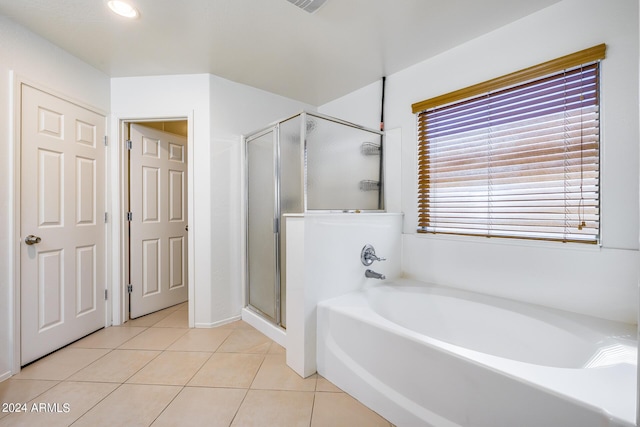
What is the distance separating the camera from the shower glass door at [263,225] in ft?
7.32

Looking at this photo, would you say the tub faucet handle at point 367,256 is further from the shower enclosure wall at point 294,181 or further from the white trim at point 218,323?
the white trim at point 218,323

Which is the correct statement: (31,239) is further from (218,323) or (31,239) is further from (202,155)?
(218,323)

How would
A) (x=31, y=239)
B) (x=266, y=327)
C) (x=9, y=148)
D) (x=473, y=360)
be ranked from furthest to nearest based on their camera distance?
(x=266, y=327), (x=31, y=239), (x=9, y=148), (x=473, y=360)

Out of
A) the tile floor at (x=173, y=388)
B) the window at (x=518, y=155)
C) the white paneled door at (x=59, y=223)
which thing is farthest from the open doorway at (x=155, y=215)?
the window at (x=518, y=155)

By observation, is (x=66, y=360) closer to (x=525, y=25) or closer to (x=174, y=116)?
(x=174, y=116)

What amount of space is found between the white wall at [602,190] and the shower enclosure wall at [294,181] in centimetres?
64

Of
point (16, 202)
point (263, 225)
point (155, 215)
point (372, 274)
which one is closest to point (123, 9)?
point (16, 202)

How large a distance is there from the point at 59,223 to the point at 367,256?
90.9 inches

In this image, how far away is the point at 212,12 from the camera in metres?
1.65

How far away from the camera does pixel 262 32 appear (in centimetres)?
184

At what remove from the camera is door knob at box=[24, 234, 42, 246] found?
70.5 inches

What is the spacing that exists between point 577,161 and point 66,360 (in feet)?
11.3

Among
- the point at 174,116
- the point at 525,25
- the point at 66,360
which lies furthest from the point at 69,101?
the point at 525,25

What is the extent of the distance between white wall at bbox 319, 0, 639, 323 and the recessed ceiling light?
79.9 inches
